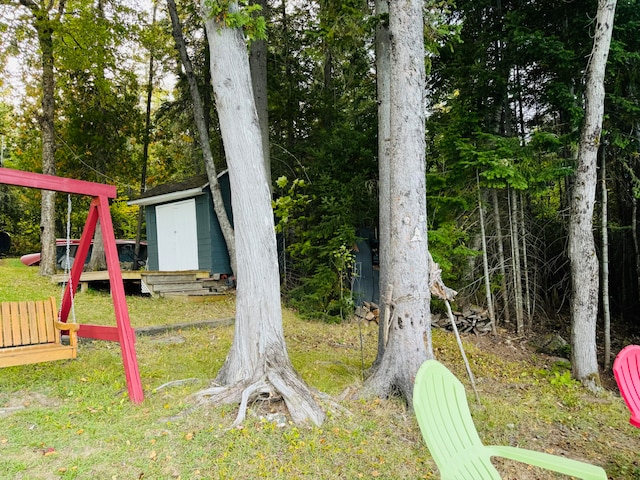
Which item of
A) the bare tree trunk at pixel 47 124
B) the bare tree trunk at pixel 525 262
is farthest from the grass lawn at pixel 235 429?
the bare tree trunk at pixel 47 124

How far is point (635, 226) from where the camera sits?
8086mm

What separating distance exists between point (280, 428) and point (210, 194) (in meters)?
8.31

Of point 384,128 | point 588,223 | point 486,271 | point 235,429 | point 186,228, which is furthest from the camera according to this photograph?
point 186,228

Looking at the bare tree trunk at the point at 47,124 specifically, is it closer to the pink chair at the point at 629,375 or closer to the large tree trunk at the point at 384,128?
the large tree trunk at the point at 384,128

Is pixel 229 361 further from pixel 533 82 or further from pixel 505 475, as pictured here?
pixel 533 82

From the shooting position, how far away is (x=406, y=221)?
4105mm

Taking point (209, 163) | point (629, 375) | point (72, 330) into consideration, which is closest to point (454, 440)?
point (629, 375)

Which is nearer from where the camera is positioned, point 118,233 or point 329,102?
point 329,102

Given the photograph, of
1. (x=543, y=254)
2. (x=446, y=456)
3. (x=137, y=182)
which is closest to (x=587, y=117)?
(x=543, y=254)

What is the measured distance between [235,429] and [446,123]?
709 cm

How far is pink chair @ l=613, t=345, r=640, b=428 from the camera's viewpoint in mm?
2736

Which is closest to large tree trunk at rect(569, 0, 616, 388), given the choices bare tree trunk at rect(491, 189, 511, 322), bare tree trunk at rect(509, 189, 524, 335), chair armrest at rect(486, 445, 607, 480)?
bare tree trunk at rect(509, 189, 524, 335)

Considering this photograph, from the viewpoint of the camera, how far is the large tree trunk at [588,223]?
5551 millimetres

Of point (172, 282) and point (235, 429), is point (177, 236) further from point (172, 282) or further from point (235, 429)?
point (235, 429)
